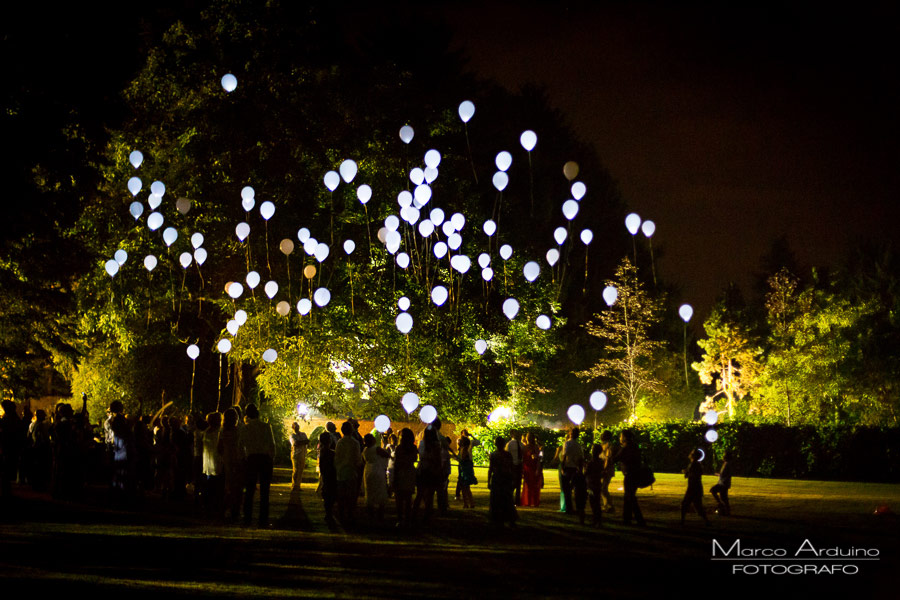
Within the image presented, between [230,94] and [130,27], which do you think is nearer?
[130,27]

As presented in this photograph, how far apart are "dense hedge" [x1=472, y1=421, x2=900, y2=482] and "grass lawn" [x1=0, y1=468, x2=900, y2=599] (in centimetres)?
1436

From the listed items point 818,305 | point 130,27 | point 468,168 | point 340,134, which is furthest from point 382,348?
point 818,305

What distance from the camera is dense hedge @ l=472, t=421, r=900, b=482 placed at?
2866 cm

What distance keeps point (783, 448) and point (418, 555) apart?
23.9m

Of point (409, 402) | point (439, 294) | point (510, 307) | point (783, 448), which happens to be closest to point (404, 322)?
point (439, 294)

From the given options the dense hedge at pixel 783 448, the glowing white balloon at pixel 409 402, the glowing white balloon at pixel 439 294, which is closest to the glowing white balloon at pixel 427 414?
the glowing white balloon at pixel 409 402

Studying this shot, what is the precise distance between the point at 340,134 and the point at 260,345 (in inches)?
263

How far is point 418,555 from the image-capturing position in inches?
396

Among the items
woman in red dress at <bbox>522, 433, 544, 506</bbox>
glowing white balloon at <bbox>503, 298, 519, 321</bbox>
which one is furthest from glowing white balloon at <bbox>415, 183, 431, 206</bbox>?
woman in red dress at <bbox>522, 433, 544, 506</bbox>

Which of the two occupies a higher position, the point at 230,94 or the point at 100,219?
the point at 230,94

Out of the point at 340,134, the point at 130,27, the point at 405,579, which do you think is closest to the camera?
the point at 405,579

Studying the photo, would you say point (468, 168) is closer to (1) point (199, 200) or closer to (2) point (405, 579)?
(1) point (199, 200)

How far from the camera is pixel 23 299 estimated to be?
61.0ft

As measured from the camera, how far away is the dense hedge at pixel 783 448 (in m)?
28.7
